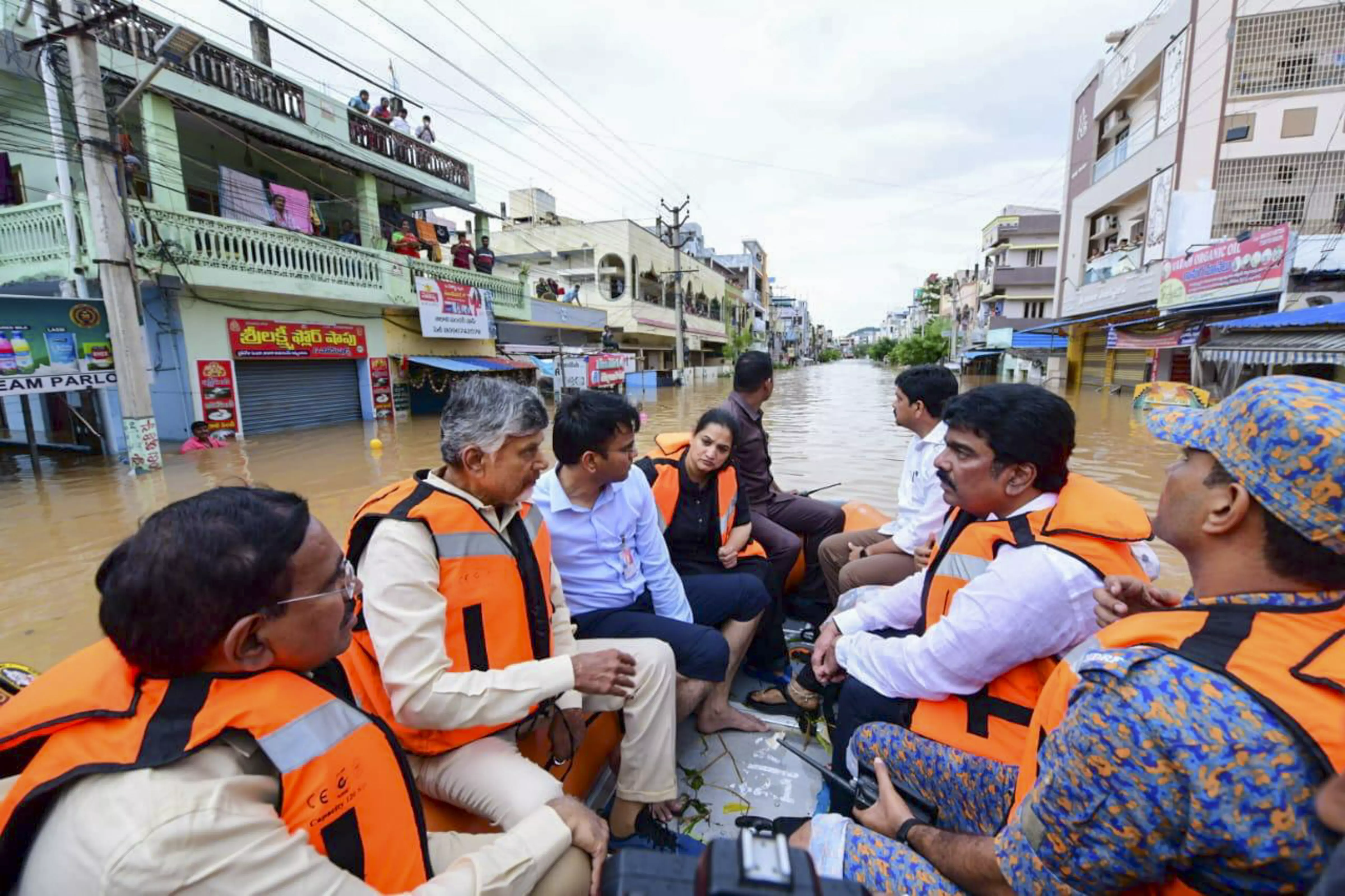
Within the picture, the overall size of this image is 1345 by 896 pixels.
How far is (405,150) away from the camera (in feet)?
47.7

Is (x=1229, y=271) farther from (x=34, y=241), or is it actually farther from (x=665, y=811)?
(x=34, y=241)

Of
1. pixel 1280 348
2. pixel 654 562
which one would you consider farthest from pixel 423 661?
pixel 1280 348

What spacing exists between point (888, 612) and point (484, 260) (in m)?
17.5

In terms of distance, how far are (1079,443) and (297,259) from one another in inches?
615

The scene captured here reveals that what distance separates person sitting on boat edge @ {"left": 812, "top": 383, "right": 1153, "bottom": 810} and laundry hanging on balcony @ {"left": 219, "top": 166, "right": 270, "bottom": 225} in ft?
44.6

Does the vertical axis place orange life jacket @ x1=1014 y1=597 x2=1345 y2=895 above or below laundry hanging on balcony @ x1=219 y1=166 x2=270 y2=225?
below

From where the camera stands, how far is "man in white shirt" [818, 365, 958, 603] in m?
3.02

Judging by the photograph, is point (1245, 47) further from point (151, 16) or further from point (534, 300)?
point (151, 16)

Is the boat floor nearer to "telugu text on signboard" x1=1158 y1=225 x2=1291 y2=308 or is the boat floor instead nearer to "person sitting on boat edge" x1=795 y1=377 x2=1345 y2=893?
"person sitting on boat edge" x1=795 y1=377 x2=1345 y2=893

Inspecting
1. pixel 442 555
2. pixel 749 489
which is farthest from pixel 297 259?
pixel 442 555

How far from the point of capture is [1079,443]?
37.2 feet

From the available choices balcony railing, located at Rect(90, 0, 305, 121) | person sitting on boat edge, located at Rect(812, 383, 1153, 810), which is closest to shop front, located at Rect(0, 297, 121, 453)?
balcony railing, located at Rect(90, 0, 305, 121)

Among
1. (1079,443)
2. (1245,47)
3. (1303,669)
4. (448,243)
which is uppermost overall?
(1245,47)

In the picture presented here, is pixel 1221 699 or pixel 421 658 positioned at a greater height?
pixel 1221 699
